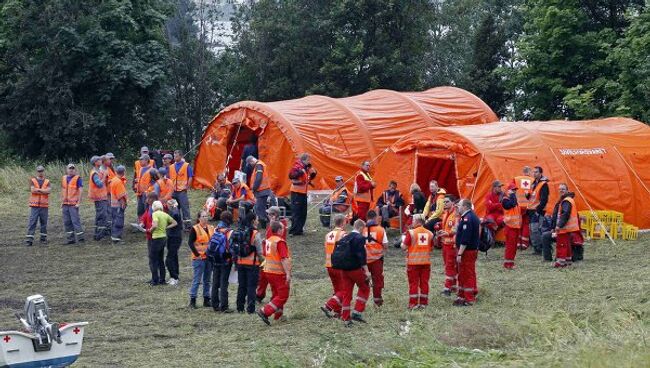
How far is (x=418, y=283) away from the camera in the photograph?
50.7 ft

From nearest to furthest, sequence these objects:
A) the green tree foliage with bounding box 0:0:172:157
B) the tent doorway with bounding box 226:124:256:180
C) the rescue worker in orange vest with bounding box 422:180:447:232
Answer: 1. the rescue worker in orange vest with bounding box 422:180:447:232
2. the tent doorway with bounding box 226:124:256:180
3. the green tree foliage with bounding box 0:0:172:157

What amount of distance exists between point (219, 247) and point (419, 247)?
280cm

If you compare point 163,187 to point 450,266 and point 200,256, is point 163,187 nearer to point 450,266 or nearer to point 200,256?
point 200,256

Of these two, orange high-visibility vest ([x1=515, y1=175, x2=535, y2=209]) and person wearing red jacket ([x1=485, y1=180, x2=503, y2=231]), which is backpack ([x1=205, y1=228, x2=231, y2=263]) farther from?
orange high-visibility vest ([x1=515, y1=175, x2=535, y2=209])

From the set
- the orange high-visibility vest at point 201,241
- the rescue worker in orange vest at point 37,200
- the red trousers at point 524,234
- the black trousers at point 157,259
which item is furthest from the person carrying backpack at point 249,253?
the rescue worker in orange vest at point 37,200

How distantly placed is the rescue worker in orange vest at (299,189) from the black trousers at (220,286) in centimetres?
763

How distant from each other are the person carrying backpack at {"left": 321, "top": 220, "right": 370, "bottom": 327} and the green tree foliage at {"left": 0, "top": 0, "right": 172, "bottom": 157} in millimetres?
22502

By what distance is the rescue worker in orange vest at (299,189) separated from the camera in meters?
23.2

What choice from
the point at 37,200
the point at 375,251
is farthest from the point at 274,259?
the point at 37,200

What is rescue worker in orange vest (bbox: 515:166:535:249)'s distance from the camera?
20844 mm

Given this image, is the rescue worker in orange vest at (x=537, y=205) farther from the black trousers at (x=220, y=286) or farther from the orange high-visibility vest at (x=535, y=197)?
the black trousers at (x=220, y=286)

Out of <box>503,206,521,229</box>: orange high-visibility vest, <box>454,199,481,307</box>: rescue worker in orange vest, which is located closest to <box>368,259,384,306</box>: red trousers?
<box>454,199,481,307</box>: rescue worker in orange vest

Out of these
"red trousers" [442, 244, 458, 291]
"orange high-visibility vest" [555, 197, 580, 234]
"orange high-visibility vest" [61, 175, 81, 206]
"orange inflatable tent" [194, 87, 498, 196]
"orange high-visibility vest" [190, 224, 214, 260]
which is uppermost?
"orange inflatable tent" [194, 87, 498, 196]

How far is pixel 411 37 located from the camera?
128ft
